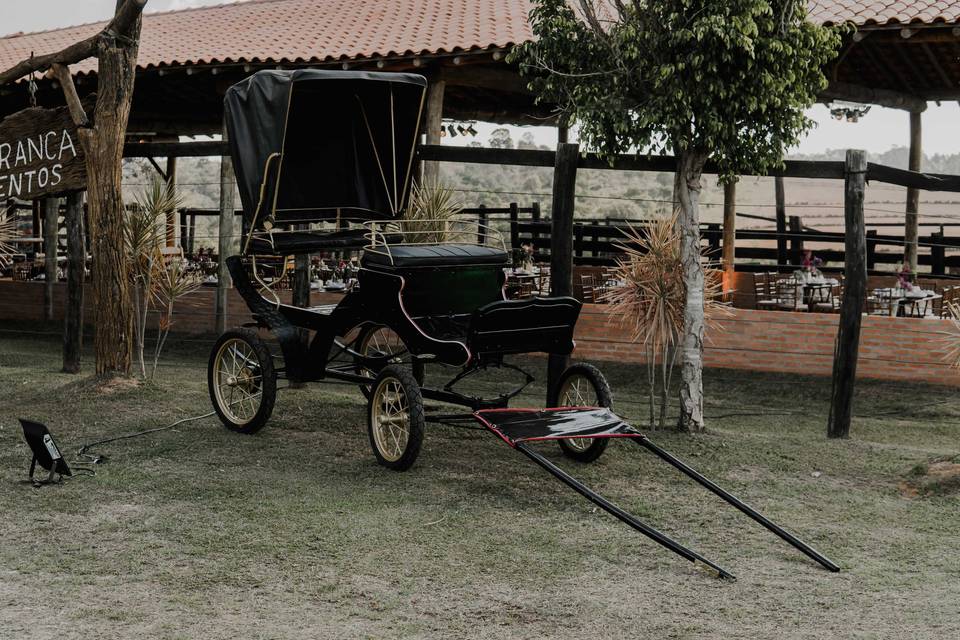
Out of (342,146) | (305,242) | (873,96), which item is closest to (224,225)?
(342,146)

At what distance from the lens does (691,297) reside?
7.87 metres

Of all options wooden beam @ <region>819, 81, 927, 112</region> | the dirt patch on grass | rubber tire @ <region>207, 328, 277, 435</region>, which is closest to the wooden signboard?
rubber tire @ <region>207, 328, 277, 435</region>

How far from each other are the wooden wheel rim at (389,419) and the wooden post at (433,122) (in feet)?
18.1

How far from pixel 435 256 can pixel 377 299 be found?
0.45m

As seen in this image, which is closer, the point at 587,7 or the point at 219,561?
the point at 219,561

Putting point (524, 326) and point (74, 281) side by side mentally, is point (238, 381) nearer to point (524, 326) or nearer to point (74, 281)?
point (524, 326)

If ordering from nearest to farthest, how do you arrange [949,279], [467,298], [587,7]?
1. [467,298]
2. [587,7]
3. [949,279]

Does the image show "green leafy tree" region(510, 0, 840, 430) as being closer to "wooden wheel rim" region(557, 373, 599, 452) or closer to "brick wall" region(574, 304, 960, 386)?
"wooden wheel rim" region(557, 373, 599, 452)

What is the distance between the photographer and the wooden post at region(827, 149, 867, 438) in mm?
7789

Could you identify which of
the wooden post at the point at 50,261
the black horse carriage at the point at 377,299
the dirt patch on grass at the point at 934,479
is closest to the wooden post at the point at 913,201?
the dirt patch on grass at the point at 934,479

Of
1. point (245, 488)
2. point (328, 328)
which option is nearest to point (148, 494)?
point (245, 488)

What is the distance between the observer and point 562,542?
5.32 meters

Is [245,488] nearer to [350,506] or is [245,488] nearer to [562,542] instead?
[350,506]

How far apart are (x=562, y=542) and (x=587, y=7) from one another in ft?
13.9
